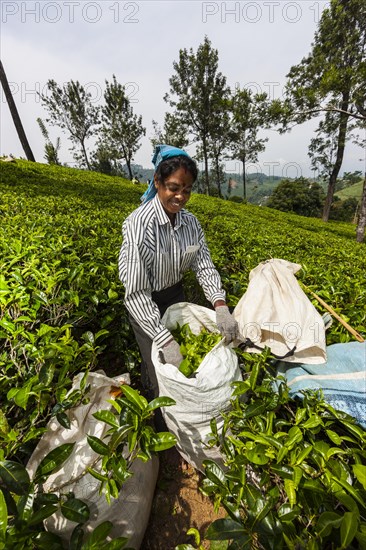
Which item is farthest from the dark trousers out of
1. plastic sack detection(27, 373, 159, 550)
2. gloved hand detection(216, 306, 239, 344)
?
gloved hand detection(216, 306, 239, 344)

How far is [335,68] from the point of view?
804 cm

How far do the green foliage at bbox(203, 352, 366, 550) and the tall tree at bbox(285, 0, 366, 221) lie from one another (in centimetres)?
951

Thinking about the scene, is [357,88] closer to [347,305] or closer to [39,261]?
[347,305]

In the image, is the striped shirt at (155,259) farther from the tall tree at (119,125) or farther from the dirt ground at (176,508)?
the tall tree at (119,125)

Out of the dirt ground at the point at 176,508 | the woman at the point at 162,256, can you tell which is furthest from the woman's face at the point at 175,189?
the dirt ground at the point at 176,508

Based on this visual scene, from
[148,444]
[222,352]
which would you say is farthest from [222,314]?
[148,444]

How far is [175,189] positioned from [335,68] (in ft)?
33.3

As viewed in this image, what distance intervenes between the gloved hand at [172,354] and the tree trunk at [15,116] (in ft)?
60.2

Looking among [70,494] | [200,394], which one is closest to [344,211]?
[200,394]

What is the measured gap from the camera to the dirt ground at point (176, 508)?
5.33ft

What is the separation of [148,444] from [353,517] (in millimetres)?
735

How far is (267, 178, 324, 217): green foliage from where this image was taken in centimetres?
4034

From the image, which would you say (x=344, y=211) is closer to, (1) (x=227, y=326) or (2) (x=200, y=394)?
(1) (x=227, y=326)

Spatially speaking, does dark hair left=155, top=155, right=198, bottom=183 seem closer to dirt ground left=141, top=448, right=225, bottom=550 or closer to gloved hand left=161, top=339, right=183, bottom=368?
gloved hand left=161, top=339, right=183, bottom=368
